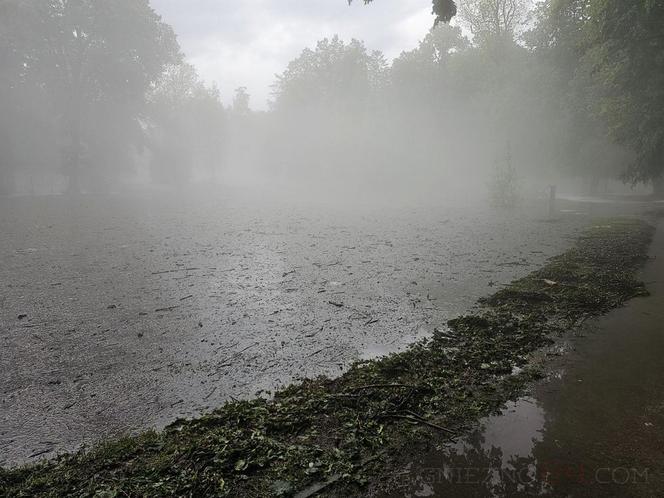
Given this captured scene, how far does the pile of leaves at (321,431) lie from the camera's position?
2.20 metres

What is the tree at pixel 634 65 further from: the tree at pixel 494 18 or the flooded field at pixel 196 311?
the tree at pixel 494 18

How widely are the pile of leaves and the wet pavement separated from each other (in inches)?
6.5

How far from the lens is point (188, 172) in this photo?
4928 centimetres

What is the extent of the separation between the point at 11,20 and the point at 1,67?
11.5 ft

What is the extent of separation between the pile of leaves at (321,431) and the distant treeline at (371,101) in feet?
40.9

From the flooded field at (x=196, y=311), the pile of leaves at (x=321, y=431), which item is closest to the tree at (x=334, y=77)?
the flooded field at (x=196, y=311)

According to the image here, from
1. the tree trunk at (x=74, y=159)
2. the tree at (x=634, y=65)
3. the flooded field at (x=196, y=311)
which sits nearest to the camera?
the flooded field at (x=196, y=311)

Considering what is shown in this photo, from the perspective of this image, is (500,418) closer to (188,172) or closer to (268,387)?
(268,387)

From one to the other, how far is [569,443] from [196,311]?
4155 mm

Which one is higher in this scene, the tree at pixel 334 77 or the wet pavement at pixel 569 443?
the tree at pixel 334 77

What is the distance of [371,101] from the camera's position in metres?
45.3

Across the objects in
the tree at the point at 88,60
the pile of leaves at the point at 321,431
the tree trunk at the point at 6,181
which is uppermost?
the tree at the point at 88,60

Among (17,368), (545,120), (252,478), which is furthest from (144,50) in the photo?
(252,478)

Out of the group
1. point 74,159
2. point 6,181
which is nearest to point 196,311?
point 74,159
